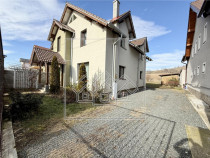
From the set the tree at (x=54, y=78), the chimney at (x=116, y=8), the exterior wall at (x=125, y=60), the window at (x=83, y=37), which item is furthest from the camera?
the window at (x=83, y=37)

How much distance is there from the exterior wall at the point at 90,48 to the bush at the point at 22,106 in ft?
14.0

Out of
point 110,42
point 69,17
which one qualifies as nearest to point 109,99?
point 110,42

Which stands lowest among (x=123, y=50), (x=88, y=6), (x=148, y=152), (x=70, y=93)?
(x=148, y=152)

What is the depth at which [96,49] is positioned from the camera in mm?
7582

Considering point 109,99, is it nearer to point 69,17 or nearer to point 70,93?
point 70,93

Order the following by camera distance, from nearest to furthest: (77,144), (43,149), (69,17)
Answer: (43,149) < (77,144) < (69,17)

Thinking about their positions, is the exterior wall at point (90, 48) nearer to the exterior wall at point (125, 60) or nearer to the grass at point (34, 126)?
the exterior wall at point (125, 60)

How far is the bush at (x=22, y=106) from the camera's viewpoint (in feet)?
11.4

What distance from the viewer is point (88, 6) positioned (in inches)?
341

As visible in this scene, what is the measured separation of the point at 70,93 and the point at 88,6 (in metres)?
8.02

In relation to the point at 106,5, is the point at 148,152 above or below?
below

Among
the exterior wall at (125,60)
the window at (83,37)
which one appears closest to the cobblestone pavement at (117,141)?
the exterior wall at (125,60)

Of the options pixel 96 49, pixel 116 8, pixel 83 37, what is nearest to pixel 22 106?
pixel 96 49

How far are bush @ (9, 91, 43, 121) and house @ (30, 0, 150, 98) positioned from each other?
222cm
